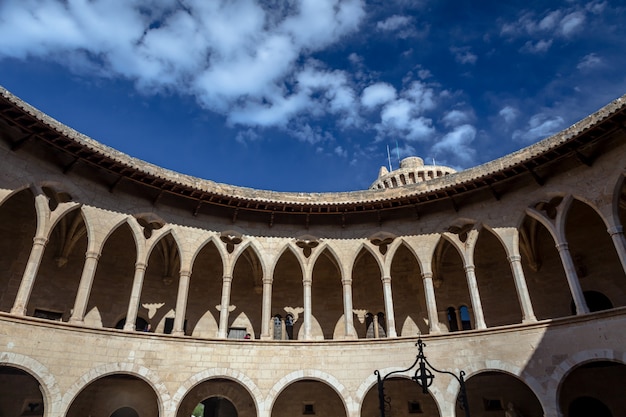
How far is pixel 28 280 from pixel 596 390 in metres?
19.6

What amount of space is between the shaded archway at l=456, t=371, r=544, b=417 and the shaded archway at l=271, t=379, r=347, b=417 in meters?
4.96

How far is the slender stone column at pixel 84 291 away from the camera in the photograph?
13.8 meters

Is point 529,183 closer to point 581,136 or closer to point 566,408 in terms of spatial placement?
point 581,136

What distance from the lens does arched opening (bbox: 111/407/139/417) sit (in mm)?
16922

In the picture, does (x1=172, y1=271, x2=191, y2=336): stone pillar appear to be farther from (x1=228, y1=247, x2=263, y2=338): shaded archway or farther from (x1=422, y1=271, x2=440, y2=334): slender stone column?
(x1=422, y1=271, x2=440, y2=334): slender stone column

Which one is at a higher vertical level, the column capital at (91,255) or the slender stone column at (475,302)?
the column capital at (91,255)

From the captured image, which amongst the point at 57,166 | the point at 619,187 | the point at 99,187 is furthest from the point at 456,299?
the point at 57,166

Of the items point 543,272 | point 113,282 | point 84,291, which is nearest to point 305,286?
point 113,282

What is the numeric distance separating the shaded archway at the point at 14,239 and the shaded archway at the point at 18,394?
99.7 inches

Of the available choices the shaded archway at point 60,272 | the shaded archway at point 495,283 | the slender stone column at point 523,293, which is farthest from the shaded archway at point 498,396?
the shaded archway at point 60,272

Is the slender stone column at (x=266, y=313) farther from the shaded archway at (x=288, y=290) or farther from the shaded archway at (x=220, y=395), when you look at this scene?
the shaded archway at (x=288, y=290)

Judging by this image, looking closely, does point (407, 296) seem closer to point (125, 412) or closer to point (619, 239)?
point (619, 239)

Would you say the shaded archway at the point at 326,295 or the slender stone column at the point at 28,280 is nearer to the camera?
the slender stone column at the point at 28,280

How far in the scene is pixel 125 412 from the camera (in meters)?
17.0
